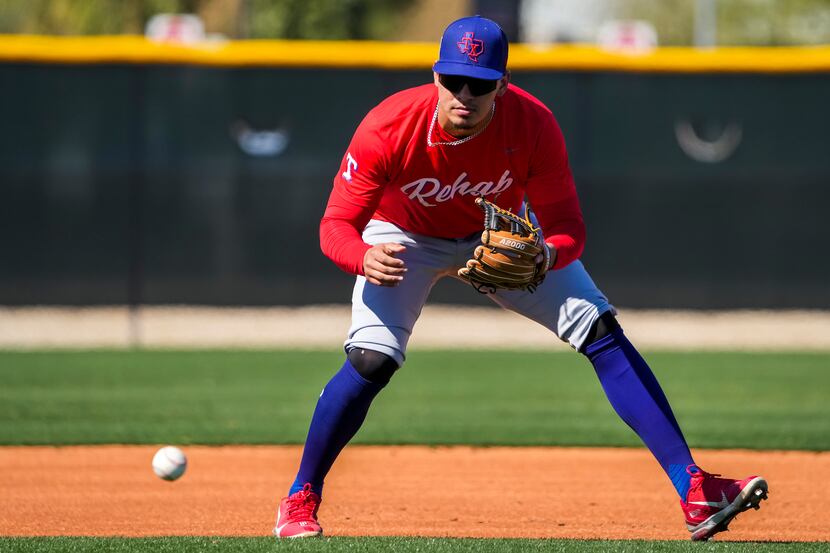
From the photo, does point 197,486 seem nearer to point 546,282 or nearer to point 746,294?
point 546,282

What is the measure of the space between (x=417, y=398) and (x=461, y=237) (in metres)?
4.31

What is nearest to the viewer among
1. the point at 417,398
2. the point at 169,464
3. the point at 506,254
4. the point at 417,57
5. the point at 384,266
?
the point at 384,266

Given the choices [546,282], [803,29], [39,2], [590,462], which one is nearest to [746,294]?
[590,462]

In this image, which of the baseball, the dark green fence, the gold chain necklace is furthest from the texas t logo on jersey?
the dark green fence

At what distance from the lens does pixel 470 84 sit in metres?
3.80

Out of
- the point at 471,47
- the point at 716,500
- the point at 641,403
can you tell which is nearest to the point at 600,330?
the point at 641,403

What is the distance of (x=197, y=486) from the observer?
5449mm

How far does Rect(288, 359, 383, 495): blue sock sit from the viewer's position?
13.3 ft

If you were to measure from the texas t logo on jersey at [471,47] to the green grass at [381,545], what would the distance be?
56.4 inches

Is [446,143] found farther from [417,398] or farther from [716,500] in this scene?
[417,398]

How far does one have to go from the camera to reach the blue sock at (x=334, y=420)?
4043 mm

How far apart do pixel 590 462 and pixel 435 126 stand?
9.17 ft

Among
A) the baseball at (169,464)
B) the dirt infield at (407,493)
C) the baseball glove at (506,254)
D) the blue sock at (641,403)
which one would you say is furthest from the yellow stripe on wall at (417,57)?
the baseball glove at (506,254)

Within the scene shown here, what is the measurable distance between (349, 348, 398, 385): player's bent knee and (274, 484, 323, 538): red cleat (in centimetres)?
41
